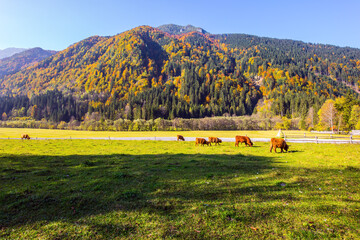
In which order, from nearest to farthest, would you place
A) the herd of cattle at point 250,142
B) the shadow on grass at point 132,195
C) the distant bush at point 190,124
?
1. the shadow on grass at point 132,195
2. the herd of cattle at point 250,142
3. the distant bush at point 190,124

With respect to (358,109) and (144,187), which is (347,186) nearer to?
(144,187)

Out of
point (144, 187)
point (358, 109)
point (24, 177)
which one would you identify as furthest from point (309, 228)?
point (358, 109)

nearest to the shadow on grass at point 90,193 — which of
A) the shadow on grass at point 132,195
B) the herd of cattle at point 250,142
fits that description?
the shadow on grass at point 132,195

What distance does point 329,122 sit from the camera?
250 ft

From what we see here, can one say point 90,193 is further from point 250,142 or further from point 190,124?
point 190,124

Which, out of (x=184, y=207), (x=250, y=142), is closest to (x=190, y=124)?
(x=250, y=142)

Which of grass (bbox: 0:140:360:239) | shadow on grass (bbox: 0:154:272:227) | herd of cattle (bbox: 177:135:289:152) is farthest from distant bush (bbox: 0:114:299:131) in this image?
grass (bbox: 0:140:360:239)

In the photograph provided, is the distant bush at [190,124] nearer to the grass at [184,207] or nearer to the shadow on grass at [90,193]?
the shadow on grass at [90,193]

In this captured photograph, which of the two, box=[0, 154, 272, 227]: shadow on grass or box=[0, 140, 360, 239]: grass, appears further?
box=[0, 154, 272, 227]: shadow on grass

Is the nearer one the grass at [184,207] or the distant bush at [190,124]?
the grass at [184,207]

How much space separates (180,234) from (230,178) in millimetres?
6661

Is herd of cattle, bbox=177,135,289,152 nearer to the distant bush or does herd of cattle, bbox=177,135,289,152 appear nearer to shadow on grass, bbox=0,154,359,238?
shadow on grass, bbox=0,154,359,238

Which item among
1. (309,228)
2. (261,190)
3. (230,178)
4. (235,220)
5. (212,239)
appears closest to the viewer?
(212,239)

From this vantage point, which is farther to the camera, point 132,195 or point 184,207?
point 132,195
